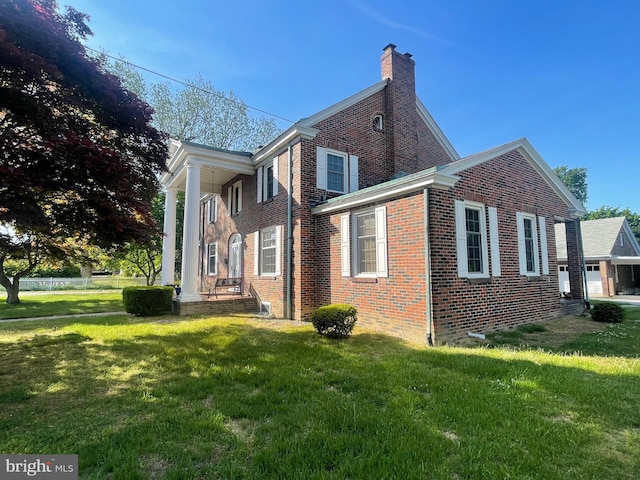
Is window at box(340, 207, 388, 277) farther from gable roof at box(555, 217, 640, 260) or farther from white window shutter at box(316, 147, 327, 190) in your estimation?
gable roof at box(555, 217, 640, 260)

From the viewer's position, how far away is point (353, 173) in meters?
11.3

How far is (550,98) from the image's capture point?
14.9 meters

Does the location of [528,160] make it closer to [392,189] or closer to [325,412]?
[392,189]

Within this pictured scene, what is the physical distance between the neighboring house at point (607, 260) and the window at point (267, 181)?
18332 millimetres

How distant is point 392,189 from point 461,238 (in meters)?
1.94

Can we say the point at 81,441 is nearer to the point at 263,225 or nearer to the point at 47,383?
the point at 47,383

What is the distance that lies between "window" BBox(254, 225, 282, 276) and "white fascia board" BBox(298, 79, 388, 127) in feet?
11.9

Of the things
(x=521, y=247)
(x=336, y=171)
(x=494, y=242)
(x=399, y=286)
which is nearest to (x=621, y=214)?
(x=521, y=247)

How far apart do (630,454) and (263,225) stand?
1080 cm

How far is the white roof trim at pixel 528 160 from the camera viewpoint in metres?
7.55

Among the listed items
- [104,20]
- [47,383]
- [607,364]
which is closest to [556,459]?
[607,364]

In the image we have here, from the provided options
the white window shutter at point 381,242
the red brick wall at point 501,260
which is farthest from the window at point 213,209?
the red brick wall at point 501,260

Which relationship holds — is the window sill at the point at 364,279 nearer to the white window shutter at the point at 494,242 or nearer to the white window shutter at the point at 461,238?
the white window shutter at the point at 461,238

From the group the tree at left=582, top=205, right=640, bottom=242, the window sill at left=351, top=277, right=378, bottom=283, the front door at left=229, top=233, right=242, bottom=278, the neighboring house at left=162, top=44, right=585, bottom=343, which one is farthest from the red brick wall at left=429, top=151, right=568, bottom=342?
the tree at left=582, top=205, right=640, bottom=242
